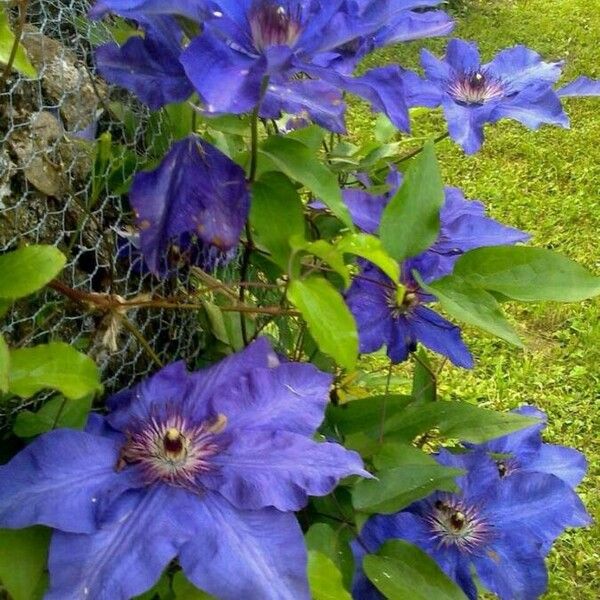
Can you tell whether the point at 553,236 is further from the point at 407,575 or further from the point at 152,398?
the point at 152,398

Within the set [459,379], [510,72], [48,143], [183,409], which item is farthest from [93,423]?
[459,379]

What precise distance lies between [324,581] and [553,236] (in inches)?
98.0

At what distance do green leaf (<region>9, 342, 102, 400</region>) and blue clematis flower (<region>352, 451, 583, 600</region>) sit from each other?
285mm

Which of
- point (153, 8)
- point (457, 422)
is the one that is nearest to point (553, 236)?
point (457, 422)

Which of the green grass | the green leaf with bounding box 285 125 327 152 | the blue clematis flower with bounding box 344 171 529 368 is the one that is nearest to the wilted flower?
the blue clematis flower with bounding box 344 171 529 368

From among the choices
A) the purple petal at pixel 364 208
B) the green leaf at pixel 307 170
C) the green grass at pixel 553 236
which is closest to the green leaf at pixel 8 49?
the green leaf at pixel 307 170

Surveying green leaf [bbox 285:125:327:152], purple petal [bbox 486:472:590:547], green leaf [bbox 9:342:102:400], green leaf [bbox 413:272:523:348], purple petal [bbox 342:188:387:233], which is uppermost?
green leaf [bbox 285:125:327:152]

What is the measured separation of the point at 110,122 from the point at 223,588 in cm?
33

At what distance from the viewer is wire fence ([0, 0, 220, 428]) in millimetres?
579

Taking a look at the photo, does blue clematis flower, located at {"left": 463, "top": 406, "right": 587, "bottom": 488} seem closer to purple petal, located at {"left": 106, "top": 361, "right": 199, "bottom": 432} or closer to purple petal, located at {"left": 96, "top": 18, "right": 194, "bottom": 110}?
purple petal, located at {"left": 106, "top": 361, "right": 199, "bottom": 432}

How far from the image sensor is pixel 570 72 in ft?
13.7

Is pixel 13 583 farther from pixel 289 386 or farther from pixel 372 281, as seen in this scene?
pixel 372 281

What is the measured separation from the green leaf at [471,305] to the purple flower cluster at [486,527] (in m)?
0.21

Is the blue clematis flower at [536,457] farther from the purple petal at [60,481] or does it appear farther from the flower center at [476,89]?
the purple petal at [60,481]
